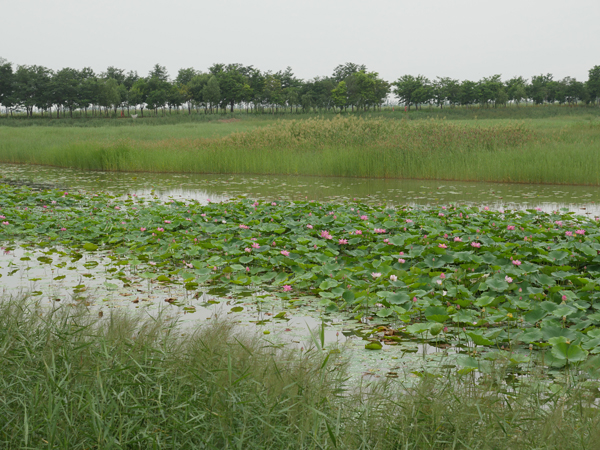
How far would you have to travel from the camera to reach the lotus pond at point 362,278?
328cm

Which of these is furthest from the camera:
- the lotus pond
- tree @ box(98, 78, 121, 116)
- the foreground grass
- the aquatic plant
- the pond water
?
tree @ box(98, 78, 121, 116)

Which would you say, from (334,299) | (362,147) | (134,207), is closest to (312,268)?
(334,299)

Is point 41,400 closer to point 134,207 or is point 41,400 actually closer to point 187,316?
point 187,316

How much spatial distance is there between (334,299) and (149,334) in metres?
1.91

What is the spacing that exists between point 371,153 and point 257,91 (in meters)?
75.7

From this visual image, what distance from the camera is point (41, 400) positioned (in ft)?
7.17

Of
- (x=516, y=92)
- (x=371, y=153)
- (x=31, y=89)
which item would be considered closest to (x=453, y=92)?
(x=516, y=92)

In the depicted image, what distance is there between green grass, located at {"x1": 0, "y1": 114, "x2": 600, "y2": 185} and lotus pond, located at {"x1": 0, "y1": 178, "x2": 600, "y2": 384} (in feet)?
21.6

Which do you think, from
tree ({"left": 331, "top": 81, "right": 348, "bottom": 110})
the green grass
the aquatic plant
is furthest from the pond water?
tree ({"left": 331, "top": 81, "right": 348, "bottom": 110})

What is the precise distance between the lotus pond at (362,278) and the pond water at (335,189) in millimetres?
3115

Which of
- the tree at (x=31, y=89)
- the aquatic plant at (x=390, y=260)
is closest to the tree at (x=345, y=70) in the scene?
the tree at (x=31, y=89)

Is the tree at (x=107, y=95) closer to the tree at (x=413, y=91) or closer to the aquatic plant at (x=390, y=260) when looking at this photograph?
the tree at (x=413, y=91)

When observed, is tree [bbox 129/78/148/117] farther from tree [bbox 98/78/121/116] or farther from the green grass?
the green grass

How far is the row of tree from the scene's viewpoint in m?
76.2
